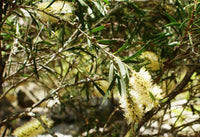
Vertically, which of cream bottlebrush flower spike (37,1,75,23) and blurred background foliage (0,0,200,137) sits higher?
cream bottlebrush flower spike (37,1,75,23)

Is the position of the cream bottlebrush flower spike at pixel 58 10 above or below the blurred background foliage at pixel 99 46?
above

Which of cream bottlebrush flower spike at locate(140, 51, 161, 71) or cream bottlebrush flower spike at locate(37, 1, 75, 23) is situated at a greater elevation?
cream bottlebrush flower spike at locate(37, 1, 75, 23)

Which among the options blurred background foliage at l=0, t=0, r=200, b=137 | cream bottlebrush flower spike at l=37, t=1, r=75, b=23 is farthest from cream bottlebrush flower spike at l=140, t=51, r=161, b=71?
cream bottlebrush flower spike at l=37, t=1, r=75, b=23

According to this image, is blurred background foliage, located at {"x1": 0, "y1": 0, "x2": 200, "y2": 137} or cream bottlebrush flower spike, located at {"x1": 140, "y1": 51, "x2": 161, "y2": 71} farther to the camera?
cream bottlebrush flower spike, located at {"x1": 140, "y1": 51, "x2": 161, "y2": 71}

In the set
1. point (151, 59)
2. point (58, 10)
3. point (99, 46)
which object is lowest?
point (151, 59)

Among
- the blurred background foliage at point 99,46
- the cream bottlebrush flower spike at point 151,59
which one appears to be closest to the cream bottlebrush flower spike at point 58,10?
the blurred background foliage at point 99,46

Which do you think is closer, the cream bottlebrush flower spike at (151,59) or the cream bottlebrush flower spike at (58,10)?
the cream bottlebrush flower spike at (58,10)

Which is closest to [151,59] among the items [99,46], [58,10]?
[99,46]

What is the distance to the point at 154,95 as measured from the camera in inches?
27.4

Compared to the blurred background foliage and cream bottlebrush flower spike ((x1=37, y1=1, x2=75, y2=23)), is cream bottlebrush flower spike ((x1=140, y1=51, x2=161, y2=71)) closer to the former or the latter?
the blurred background foliage

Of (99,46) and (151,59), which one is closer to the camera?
(99,46)

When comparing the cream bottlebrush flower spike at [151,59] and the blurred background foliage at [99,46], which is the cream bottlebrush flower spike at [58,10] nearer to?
the blurred background foliage at [99,46]

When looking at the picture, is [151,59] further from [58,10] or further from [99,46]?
[58,10]

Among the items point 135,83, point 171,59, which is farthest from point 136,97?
point 171,59
